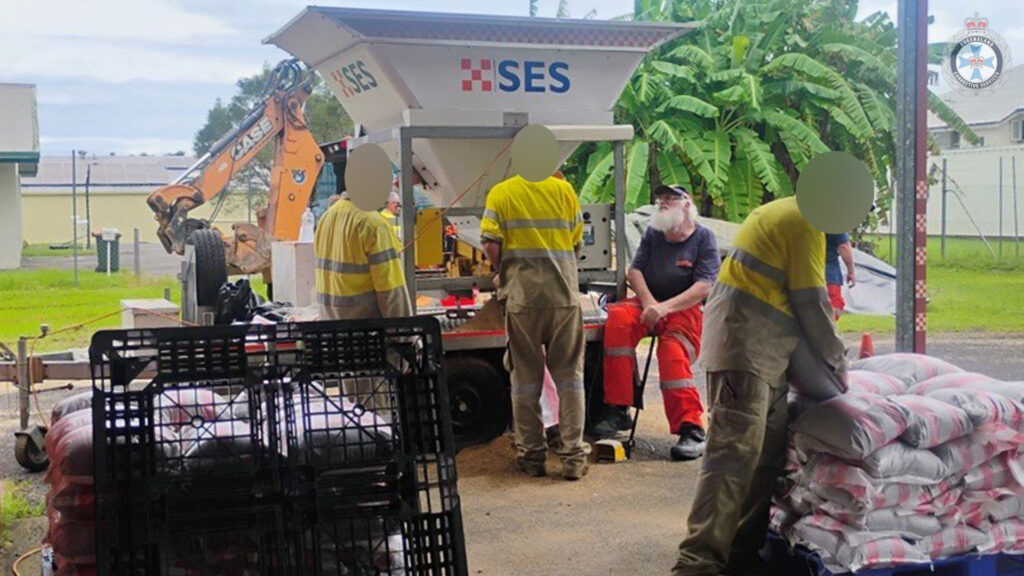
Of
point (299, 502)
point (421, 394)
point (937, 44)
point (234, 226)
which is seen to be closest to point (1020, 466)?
point (421, 394)

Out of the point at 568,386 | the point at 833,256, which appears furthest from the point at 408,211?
the point at 833,256

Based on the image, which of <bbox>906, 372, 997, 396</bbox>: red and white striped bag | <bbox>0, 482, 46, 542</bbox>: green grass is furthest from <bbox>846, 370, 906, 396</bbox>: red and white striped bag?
<bbox>0, 482, 46, 542</bbox>: green grass

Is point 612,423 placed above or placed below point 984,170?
below

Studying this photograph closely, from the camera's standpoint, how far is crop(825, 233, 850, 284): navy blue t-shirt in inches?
347

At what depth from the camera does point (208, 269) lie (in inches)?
322

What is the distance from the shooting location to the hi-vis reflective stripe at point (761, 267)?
4344 mm

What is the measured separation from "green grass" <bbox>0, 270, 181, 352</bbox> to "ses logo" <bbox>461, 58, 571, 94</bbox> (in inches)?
182

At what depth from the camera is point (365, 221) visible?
577cm

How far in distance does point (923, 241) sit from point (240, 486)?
4.38 metres

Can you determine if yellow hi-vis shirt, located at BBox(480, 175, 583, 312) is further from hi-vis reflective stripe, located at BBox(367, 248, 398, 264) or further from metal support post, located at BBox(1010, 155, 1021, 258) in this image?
metal support post, located at BBox(1010, 155, 1021, 258)

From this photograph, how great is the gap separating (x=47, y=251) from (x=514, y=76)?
7.04 meters

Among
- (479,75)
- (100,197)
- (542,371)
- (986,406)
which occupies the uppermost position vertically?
(479,75)

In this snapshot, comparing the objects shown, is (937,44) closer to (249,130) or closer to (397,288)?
(249,130)

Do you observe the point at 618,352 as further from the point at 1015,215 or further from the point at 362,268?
the point at 1015,215
